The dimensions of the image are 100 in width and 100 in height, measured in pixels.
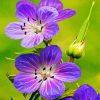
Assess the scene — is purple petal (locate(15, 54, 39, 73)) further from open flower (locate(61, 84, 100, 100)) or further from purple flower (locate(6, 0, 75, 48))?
open flower (locate(61, 84, 100, 100))

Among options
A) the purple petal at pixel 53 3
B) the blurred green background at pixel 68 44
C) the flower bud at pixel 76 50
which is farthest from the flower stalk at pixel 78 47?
the blurred green background at pixel 68 44

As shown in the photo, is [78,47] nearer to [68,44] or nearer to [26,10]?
[26,10]

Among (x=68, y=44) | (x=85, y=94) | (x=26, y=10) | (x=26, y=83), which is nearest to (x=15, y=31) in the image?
(x=26, y=10)

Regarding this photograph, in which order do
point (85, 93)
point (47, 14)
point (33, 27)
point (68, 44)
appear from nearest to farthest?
point (85, 93) → point (47, 14) → point (33, 27) → point (68, 44)

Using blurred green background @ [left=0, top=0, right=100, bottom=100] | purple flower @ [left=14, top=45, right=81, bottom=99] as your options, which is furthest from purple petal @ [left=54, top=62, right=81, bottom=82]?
blurred green background @ [left=0, top=0, right=100, bottom=100]

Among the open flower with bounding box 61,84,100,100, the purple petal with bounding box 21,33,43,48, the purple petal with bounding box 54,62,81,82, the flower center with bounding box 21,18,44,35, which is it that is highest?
the flower center with bounding box 21,18,44,35
